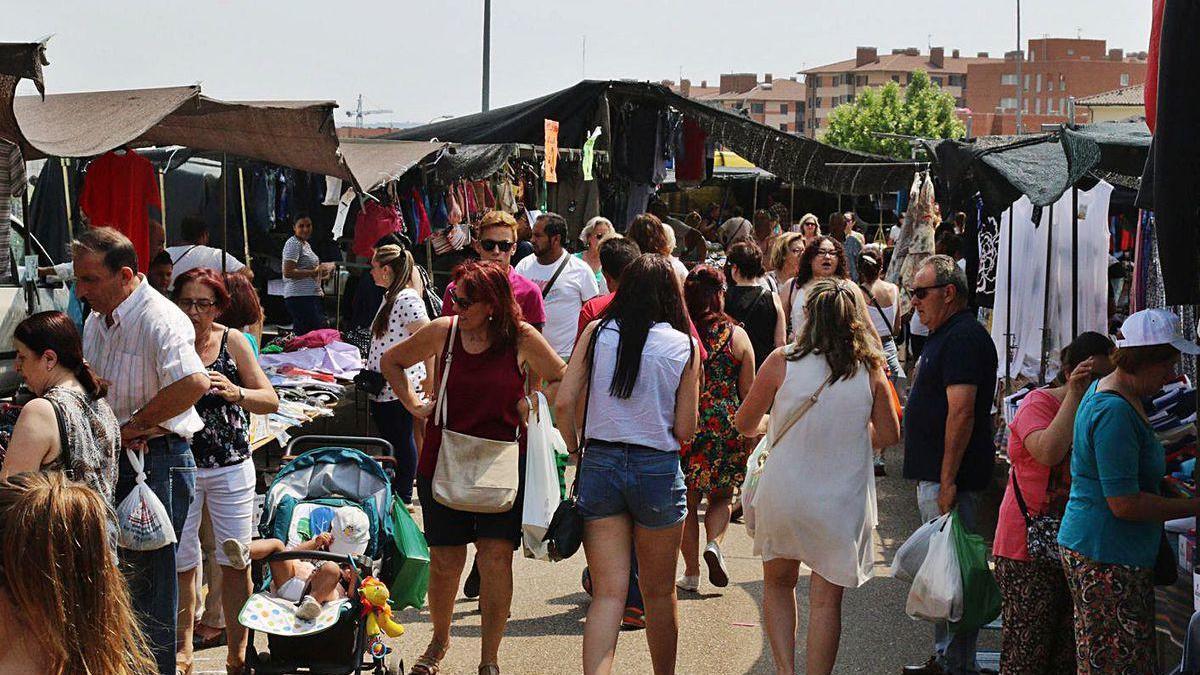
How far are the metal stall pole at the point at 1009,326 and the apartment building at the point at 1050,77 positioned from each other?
129m

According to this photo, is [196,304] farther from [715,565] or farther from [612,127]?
[612,127]

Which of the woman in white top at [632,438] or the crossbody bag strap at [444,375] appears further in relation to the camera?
the crossbody bag strap at [444,375]

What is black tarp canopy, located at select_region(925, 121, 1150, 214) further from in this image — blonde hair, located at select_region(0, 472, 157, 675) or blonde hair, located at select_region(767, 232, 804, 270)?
blonde hair, located at select_region(0, 472, 157, 675)

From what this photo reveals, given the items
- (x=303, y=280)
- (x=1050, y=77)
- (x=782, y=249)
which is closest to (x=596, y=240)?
(x=782, y=249)

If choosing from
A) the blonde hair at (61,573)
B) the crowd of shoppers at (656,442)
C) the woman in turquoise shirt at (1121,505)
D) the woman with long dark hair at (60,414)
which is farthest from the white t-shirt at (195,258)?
the blonde hair at (61,573)

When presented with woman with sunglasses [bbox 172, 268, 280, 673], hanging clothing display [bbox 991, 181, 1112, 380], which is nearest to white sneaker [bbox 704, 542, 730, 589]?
woman with sunglasses [bbox 172, 268, 280, 673]

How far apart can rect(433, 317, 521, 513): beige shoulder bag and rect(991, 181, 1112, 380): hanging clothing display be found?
4539mm

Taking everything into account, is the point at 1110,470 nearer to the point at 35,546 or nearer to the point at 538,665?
the point at 538,665

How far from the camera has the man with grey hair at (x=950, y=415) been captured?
19.9ft

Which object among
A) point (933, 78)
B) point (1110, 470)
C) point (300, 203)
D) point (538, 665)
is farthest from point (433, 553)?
point (933, 78)

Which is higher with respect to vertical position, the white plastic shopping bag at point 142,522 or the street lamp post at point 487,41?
the street lamp post at point 487,41

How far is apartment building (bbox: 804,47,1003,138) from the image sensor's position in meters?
148

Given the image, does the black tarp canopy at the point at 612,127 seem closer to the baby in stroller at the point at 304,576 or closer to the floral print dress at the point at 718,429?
the floral print dress at the point at 718,429

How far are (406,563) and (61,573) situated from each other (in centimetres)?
347
